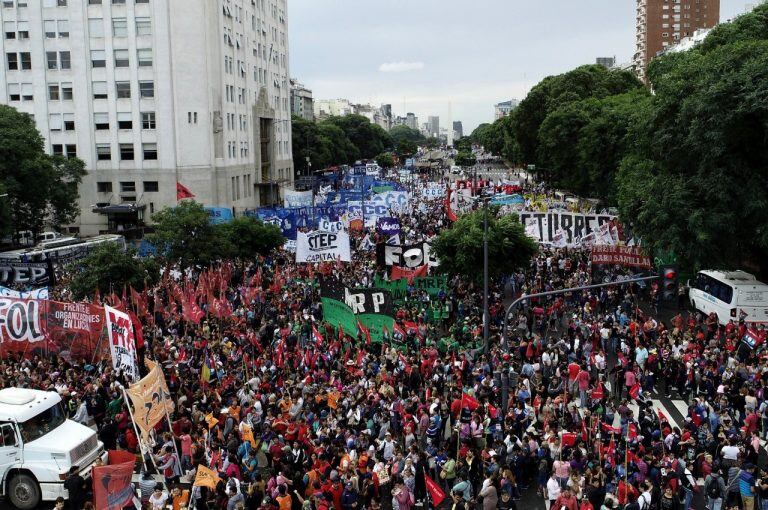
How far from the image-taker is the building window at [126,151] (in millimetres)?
64781

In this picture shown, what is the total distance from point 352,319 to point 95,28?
5111 centimetres

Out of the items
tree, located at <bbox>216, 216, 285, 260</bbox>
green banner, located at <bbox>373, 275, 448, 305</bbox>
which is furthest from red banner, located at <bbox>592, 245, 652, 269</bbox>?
tree, located at <bbox>216, 216, 285, 260</bbox>

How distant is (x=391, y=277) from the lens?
31234 millimetres

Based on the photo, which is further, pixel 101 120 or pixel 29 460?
pixel 101 120

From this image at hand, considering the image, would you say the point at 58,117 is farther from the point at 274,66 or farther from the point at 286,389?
the point at 286,389

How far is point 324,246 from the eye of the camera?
31312 millimetres

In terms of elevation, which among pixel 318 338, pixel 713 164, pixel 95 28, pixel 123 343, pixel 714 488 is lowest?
pixel 714 488

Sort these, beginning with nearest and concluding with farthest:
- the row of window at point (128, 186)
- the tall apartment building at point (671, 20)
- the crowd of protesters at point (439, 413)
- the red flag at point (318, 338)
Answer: the crowd of protesters at point (439, 413)
the red flag at point (318, 338)
the row of window at point (128, 186)
the tall apartment building at point (671, 20)

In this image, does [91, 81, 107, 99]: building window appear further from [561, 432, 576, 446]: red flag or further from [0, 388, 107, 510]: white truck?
[561, 432, 576, 446]: red flag

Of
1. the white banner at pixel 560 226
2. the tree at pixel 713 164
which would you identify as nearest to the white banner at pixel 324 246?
the white banner at pixel 560 226

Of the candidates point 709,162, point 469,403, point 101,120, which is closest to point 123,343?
point 469,403

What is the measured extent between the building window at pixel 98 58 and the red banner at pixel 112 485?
56.6 meters

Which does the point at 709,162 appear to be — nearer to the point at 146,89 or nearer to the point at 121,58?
the point at 146,89

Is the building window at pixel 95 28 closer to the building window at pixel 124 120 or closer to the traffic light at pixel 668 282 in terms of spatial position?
the building window at pixel 124 120
